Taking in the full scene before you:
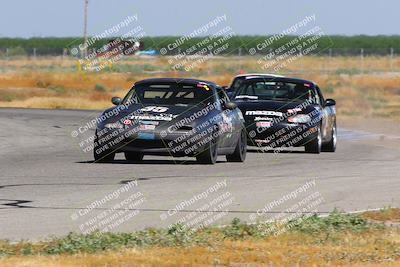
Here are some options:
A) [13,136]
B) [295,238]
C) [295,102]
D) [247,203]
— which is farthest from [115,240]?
[13,136]

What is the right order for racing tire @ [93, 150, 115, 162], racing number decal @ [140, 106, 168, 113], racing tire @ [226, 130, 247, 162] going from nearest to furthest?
racing number decal @ [140, 106, 168, 113] < racing tire @ [93, 150, 115, 162] < racing tire @ [226, 130, 247, 162]

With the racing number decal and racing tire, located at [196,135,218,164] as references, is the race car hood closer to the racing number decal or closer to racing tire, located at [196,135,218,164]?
the racing number decal

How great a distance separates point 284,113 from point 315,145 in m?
1.01

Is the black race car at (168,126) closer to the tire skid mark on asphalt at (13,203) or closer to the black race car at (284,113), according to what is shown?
the black race car at (284,113)

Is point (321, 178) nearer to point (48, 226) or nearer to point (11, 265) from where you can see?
point (48, 226)

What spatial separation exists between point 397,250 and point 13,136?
1817 cm

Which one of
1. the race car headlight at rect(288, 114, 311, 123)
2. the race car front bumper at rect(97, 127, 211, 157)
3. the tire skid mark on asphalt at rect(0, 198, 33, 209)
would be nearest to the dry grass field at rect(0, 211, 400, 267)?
the tire skid mark on asphalt at rect(0, 198, 33, 209)

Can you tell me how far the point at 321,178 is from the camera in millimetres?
18594

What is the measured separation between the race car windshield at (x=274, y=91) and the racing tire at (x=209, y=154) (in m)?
4.81

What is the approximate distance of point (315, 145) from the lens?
977 inches

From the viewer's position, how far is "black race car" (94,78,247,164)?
2005 centimetres

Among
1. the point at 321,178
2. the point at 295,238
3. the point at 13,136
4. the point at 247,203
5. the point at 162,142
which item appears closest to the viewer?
the point at 295,238

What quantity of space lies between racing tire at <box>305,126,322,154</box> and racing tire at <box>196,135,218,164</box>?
14.4 feet

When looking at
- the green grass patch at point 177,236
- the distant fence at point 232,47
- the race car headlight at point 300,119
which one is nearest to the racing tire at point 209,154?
the race car headlight at point 300,119
